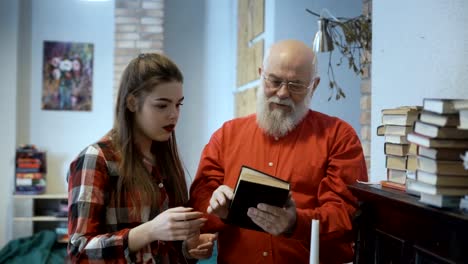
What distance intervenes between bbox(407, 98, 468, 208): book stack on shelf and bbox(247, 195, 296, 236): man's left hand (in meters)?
0.45

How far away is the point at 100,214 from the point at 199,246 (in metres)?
0.35

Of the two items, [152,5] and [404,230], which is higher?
[152,5]

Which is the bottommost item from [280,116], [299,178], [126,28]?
[299,178]

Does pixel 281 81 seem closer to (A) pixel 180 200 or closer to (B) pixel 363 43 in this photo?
(A) pixel 180 200

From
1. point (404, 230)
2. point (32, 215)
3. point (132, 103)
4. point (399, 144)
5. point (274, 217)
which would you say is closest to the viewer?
point (404, 230)

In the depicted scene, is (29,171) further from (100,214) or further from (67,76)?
(100,214)

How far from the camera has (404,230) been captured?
44.7 inches

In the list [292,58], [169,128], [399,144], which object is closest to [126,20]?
[292,58]

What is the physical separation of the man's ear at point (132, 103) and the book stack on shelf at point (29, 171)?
3763 mm

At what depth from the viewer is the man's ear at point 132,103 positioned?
1.49 metres

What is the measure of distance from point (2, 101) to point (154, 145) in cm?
408

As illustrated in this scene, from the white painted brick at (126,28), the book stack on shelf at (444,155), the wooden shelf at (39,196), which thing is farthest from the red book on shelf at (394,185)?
the wooden shelf at (39,196)

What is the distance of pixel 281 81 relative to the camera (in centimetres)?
169

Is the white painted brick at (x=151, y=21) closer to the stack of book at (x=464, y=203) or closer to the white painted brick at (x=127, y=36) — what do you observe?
the white painted brick at (x=127, y=36)
